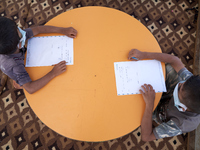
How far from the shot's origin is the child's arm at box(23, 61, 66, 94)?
875 mm

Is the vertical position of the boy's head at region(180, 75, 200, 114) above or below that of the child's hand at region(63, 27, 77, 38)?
below

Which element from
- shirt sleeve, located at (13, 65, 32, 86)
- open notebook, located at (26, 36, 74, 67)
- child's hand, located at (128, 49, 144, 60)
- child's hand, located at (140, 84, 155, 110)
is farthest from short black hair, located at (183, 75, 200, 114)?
shirt sleeve, located at (13, 65, 32, 86)

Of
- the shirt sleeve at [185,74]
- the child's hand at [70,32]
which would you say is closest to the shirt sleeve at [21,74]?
the child's hand at [70,32]

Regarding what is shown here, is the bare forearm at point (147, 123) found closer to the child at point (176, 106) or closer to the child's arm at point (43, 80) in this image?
the child at point (176, 106)

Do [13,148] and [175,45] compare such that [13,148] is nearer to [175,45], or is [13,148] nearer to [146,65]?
[146,65]

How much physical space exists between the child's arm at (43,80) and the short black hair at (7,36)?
23 centimetres

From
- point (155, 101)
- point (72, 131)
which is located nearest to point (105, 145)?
point (72, 131)

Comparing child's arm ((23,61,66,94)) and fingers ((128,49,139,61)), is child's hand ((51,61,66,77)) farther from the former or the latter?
fingers ((128,49,139,61))

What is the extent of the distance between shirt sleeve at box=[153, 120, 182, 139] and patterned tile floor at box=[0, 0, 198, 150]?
21.9 inches

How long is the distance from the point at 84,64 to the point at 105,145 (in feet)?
2.97

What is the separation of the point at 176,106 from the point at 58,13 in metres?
1.66

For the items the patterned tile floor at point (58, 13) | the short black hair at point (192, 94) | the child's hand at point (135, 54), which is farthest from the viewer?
the patterned tile floor at point (58, 13)

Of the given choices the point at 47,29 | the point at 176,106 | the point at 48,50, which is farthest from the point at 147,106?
the point at 47,29

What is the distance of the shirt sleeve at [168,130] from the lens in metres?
0.83
